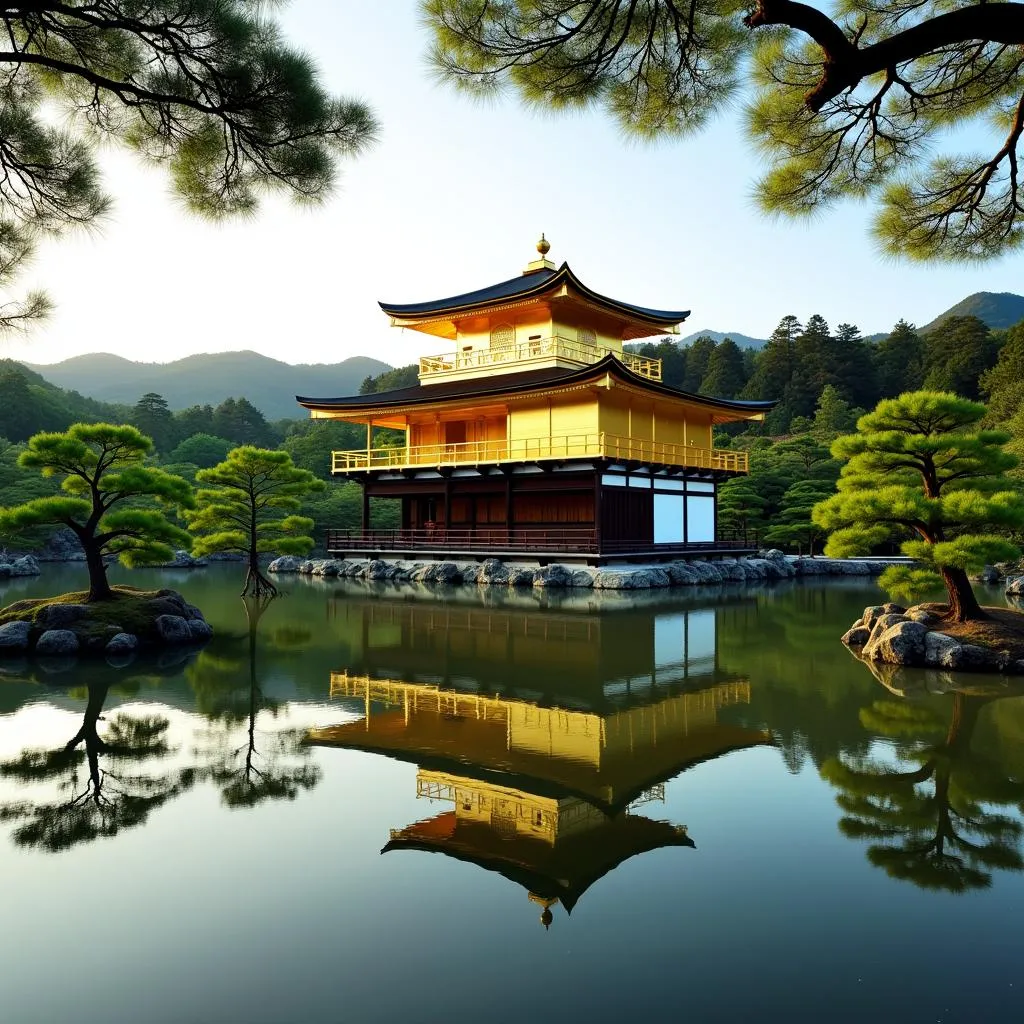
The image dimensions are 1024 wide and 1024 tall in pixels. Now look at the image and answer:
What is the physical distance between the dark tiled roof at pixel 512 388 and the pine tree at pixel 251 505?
5.76 metres

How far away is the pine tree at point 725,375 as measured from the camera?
68688 mm

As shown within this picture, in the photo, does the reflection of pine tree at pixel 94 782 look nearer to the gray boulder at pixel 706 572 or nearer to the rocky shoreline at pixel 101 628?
the rocky shoreline at pixel 101 628

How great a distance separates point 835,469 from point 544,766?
3401 centimetres

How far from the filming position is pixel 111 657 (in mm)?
11391

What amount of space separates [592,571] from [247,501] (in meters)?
10.9

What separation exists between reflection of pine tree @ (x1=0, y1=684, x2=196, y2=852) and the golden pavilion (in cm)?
1677

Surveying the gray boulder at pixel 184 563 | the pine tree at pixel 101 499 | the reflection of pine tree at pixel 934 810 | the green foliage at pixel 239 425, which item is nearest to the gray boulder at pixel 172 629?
the pine tree at pixel 101 499

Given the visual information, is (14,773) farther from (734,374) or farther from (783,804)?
(734,374)

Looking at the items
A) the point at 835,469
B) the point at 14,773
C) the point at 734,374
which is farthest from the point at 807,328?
the point at 14,773

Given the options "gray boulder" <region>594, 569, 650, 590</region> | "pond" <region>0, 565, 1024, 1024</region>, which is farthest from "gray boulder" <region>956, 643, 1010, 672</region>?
"gray boulder" <region>594, 569, 650, 590</region>

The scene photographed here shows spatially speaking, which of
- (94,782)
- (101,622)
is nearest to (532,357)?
(101,622)

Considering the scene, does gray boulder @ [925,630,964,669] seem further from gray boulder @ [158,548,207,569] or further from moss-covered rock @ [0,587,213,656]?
gray boulder @ [158,548,207,569]

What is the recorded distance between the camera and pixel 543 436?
2591 centimetres

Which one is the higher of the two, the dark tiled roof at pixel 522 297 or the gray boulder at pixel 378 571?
the dark tiled roof at pixel 522 297
